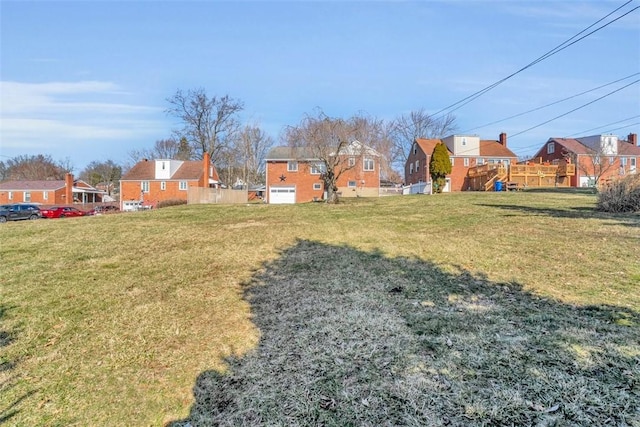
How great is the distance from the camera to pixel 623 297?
14.0 feet

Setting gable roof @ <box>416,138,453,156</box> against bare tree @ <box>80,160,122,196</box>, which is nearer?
gable roof @ <box>416,138,453,156</box>

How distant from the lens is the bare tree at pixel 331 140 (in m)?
18.5

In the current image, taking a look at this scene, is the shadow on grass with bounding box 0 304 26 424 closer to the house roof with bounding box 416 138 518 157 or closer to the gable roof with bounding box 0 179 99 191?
the house roof with bounding box 416 138 518 157

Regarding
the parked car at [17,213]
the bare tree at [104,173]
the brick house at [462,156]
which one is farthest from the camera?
the bare tree at [104,173]

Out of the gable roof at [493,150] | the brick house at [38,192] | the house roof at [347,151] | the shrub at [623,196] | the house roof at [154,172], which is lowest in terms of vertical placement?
the shrub at [623,196]

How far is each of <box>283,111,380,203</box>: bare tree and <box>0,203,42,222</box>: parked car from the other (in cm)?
2391

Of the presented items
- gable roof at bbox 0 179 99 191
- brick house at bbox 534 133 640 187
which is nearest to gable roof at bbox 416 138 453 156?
brick house at bbox 534 133 640 187

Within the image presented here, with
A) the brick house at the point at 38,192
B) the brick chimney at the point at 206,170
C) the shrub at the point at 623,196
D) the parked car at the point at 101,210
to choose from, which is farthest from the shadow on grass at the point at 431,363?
the brick house at the point at 38,192

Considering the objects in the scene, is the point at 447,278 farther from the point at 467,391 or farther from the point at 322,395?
the point at 322,395

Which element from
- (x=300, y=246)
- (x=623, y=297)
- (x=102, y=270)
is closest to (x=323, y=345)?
(x=623, y=297)

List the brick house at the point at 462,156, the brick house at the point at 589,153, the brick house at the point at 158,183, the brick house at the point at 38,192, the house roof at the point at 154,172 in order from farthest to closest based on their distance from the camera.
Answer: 1. the brick house at the point at 38,192
2. the house roof at the point at 154,172
3. the brick house at the point at 158,183
4. the brick house at the point at 462,156
5. the brick house at the point at 589,153

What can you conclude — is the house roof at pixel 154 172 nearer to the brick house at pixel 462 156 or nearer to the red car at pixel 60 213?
the red car at pixel 60 213

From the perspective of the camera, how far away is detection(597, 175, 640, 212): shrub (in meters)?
10.4

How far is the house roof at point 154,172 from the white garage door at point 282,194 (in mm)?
13492
